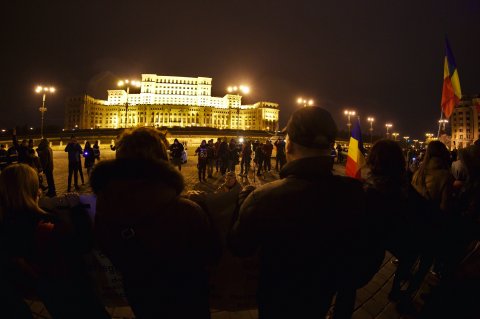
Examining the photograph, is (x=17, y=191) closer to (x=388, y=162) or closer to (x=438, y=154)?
(x=388, y=162)

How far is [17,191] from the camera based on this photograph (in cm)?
245

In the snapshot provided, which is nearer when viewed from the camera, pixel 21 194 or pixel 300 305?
pixel 300 305

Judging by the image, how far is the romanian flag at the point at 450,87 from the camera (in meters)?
8.23

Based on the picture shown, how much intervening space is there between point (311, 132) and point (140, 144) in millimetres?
1371

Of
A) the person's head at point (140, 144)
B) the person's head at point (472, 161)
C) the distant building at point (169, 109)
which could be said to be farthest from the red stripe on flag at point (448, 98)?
the distant building at point (169, 109)

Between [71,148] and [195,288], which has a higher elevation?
Result: [71,148]

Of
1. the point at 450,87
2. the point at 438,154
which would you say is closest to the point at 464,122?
the point at 450,87

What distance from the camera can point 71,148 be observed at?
11.3 meters

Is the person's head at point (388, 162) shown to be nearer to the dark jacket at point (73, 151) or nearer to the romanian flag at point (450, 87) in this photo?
the romanian flag at point (450, 87)

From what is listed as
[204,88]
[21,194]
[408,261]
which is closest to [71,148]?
[21,194]

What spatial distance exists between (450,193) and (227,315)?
3478 mm

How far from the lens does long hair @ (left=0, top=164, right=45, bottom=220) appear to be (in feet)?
7.93

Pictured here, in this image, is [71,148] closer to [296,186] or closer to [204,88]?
[296,186]

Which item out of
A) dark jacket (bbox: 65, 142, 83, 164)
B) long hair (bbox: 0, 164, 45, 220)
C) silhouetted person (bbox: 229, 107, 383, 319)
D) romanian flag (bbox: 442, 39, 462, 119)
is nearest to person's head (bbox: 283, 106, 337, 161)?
silhouetted person (bbox: 229, 107, 383, 319)
